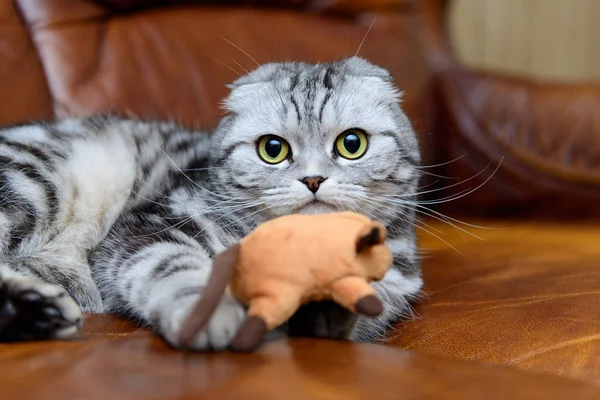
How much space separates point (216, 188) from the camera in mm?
1157

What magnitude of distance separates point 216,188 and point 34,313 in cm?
42

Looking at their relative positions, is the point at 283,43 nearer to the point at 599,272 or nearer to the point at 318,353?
the point at 599,272

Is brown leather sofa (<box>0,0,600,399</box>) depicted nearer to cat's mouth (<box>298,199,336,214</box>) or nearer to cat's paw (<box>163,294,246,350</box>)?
cat's paw (<box>163,294,246,350</box>)

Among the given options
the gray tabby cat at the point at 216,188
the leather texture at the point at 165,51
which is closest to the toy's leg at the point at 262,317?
the gray tabby cat at the point at 216,188

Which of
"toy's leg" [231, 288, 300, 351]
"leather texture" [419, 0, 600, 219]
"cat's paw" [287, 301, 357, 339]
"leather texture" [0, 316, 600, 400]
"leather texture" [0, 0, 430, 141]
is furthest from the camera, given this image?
"leather texture" [419, 0, 600, 219]

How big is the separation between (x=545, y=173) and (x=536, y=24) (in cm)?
117

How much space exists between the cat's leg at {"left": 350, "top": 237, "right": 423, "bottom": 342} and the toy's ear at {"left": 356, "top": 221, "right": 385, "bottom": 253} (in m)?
0.18

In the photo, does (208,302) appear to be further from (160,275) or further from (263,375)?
(160,275)

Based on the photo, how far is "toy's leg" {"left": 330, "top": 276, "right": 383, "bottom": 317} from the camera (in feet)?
2.27

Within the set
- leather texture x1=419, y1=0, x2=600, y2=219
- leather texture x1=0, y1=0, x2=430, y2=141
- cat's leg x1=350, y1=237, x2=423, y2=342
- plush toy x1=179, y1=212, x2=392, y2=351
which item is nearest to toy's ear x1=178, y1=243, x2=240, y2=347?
plush toy x1=179, y1=212, x2=392, y2=351

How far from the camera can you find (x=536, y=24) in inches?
103

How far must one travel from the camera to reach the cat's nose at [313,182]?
3.22 feet

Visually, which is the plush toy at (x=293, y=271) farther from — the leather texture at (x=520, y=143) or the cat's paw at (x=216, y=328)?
the leather texture at (x=520, y=143)

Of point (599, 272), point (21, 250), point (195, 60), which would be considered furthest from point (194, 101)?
point (599, 272)
